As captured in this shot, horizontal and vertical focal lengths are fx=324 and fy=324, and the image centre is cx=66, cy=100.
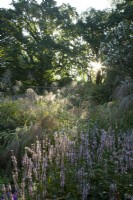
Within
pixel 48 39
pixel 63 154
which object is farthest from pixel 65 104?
pixel 48 39

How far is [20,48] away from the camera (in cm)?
2062

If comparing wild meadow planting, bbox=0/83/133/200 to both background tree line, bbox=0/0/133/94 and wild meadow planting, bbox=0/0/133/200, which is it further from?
background tree line, bbox=0/0/133/94

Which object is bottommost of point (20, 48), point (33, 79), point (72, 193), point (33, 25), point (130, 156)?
point (72, 193)

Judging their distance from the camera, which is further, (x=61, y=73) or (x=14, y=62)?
(x=61, y=73)

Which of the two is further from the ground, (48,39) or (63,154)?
(48,39)

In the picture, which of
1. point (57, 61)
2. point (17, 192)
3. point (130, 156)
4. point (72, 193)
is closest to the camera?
point (17, 192)

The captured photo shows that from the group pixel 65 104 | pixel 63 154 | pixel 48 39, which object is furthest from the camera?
pixel 48 39

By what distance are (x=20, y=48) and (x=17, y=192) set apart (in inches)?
699

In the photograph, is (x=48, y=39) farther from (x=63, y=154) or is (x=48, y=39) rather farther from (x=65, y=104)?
(x=63, y=154)

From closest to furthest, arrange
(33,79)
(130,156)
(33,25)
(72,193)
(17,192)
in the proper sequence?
(17,192) < (72,193) < (130,156) < (33,79) < (33,25)

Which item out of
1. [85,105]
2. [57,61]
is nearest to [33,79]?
[57,61]

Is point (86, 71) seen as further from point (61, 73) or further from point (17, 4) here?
point (17, 4)

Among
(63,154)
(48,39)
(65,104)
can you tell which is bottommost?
(63,154)

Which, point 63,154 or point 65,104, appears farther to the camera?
point 65,104
